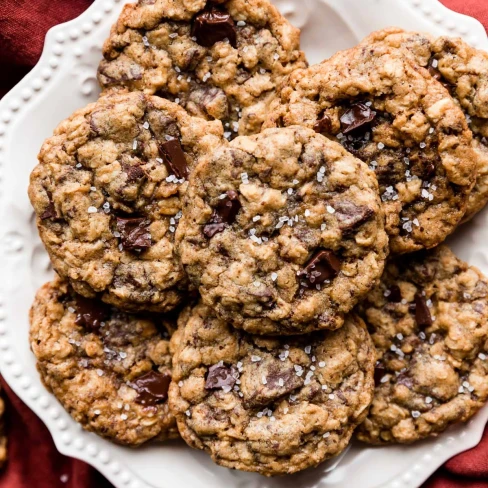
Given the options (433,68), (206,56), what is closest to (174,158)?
(206,56)

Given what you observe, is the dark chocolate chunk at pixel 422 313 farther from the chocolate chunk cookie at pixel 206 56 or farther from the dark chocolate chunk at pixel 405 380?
the chocolate chunk cookie at pixel 206 56

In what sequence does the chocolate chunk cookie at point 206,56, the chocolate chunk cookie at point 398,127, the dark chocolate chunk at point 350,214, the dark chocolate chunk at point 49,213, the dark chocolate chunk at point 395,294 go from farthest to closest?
the dark chocolate chunk at point 395,294, the chocolate chunk cookie at point 206,56, the dark chocolate chunk at point 49,213, the chocolate chunk cookie at point 398,127, the dark chocolate chunk at point 350,214

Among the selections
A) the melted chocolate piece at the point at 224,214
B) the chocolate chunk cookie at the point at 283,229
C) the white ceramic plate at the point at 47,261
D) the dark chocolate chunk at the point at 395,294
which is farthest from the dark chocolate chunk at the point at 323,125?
the dark chocolate chunk at the point at 395,294

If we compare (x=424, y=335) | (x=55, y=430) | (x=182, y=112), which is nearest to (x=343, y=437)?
(x=424, y=335)

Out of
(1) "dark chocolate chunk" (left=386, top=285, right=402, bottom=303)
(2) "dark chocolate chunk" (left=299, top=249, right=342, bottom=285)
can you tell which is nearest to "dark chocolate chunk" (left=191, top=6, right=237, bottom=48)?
(2) "dark chocolate chunk" (left=299, top=249, right=342, bottom=285)

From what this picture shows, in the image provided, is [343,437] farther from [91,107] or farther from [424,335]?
[91,107]
